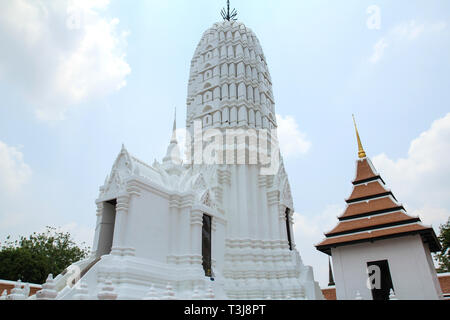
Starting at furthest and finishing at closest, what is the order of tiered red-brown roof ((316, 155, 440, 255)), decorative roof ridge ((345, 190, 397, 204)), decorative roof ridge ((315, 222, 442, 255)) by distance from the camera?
decorative roof ridge ((345, 190, 397, 204)), tiered red-brown roof ((316, 155, 440, 255)), decorative roof ridge ((315, 222, 442, 255))

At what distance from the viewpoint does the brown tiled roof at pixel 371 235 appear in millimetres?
13266

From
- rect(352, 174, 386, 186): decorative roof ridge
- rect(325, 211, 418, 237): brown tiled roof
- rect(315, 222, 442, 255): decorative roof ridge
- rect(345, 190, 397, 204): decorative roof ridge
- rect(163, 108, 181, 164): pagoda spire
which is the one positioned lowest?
rect(315, 222, 442, 255): decorative roof ridge

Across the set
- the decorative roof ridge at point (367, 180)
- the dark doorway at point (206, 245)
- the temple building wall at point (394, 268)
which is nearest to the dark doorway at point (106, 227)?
the dark doorway at point (206, 245)

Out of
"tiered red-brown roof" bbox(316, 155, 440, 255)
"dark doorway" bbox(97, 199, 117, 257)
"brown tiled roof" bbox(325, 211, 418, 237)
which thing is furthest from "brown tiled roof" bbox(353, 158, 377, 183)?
"dark doorway" bbox(97, 199, 117, 257)

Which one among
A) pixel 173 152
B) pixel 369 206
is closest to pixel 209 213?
pixel 173 152

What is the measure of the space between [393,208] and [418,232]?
178cm

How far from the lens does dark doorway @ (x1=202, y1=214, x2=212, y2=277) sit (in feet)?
46.8

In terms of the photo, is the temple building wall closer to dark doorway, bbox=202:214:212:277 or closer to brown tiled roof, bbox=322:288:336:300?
dark doorway, bbox=202:214:212:277

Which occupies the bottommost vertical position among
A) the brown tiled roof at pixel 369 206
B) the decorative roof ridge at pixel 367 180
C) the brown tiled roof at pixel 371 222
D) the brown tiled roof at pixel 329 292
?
the brown tiled roof at pixel 329 292

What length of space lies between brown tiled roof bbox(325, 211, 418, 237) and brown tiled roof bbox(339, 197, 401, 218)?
39 cm

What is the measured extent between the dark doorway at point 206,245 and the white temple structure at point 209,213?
1.8 inches

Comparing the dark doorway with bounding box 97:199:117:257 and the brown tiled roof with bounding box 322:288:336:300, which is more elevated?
the dark doorway with bounding box 97:199:117:257

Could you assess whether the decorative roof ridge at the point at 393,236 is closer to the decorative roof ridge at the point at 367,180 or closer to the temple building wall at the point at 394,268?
the temple building wall at the point at 394,268

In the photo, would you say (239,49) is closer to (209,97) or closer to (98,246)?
(209,97)
